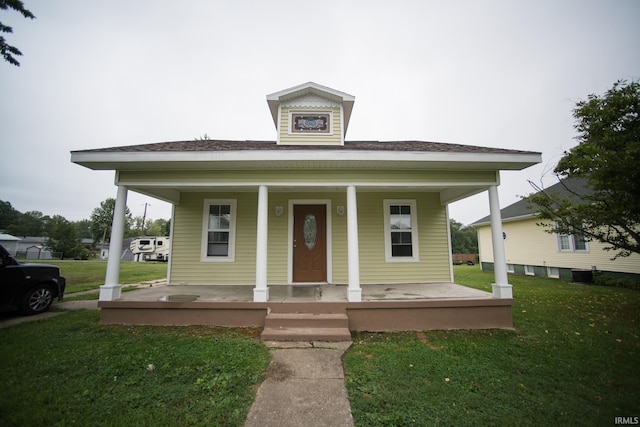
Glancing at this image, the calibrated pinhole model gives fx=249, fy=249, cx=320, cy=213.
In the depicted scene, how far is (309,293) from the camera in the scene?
18.1 feet

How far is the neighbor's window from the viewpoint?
1068 centimetres

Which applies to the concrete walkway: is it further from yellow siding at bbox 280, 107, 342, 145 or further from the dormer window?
the dormer window

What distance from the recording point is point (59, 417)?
7.22 ft

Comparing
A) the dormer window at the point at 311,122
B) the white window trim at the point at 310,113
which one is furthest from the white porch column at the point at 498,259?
the dormer window at the point at 311,122

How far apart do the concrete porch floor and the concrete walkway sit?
127 cm

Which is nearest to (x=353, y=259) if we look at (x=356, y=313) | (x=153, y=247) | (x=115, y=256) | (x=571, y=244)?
(x=356, y=313)

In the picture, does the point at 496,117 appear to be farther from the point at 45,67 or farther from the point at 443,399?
the point at 45,67

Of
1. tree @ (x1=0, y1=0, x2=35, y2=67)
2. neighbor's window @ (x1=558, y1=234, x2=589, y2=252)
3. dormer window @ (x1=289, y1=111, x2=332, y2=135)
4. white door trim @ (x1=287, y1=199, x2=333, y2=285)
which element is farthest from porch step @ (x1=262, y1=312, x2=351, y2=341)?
neighbor's window @ (x1=558, y1=234, x2=589, y2=252)

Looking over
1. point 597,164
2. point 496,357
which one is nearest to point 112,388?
point 496,357

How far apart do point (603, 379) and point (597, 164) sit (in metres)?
5.62

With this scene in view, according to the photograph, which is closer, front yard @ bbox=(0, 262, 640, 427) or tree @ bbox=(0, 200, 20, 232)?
front yard @ bbox=(0, 262, 640, 427)

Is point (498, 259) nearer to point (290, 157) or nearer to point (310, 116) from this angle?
point (290, 157)

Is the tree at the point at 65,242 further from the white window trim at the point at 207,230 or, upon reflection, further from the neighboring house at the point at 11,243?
the white window trim at the point at 207,230

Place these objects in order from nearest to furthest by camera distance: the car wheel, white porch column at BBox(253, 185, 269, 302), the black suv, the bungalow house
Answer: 1. white porch column at BBox(253, 185, 269, 302)
2. the black suv
3. the car wheel
4. the bungalow house
